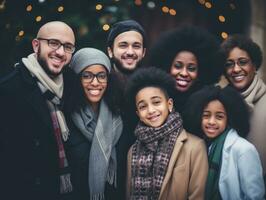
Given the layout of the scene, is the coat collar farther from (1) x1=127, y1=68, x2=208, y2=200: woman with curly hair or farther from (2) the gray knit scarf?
(2) the gray knit scarf

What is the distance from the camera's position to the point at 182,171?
18.4 ft

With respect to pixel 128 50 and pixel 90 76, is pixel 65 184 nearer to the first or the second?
pixel 90 76

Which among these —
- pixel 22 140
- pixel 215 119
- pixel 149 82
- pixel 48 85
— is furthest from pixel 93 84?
pixel 215 119

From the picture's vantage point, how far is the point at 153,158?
578 centimetres

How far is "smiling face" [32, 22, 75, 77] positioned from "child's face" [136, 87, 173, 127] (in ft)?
3.10

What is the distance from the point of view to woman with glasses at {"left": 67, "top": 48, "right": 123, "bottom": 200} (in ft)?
19.9

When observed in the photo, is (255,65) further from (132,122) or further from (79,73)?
(79,73)

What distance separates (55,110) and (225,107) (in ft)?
6.07

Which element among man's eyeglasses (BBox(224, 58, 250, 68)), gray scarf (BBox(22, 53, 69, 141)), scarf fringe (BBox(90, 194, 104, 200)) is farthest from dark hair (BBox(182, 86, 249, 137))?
gray scarf (BBox(22, 53, 69, 141))

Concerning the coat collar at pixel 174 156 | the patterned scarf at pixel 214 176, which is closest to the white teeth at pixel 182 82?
the coat collar at pixel 174 156

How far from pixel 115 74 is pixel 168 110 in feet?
3.04

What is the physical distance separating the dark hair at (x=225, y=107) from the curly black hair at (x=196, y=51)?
64cm

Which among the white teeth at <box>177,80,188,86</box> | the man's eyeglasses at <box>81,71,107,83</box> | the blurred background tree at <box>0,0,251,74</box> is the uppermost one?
the blurred background tree at <box>0,0,251,74</box>

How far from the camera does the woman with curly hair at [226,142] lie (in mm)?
5398
